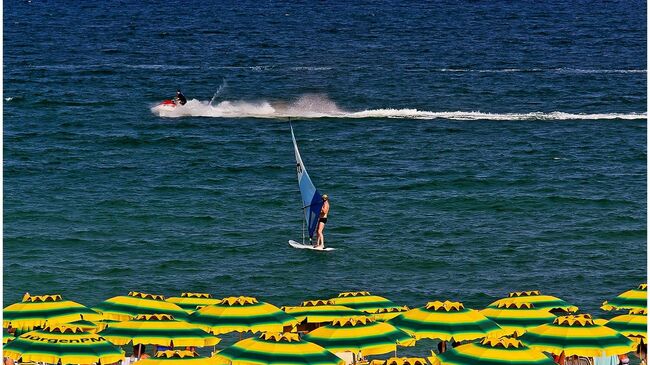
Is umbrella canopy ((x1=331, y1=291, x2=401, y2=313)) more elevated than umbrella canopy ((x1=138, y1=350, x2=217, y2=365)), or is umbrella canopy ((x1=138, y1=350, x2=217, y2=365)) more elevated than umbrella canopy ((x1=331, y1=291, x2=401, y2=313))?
umbrella canopy ((x1=331, y1=291, x2=401, y2=313))

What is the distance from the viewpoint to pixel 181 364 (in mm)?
26078

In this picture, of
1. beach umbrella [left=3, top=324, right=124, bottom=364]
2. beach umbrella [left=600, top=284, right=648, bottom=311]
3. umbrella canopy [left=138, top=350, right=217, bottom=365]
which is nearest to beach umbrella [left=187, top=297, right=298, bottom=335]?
beach umbrella [left=3, top=324, right=124, bottom=364]

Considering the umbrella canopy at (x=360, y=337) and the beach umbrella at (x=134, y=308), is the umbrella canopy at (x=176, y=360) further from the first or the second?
the beach umbrella at (x=134, y=308)

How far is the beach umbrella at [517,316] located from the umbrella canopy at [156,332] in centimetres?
621

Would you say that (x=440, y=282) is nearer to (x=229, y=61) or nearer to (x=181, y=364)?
(x=181, y=364)

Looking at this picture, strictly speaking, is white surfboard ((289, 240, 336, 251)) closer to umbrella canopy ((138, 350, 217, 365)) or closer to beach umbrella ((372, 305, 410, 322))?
beach umbrella ((372, 305, 410, 322))

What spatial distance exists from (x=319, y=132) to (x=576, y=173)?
20.0 metres

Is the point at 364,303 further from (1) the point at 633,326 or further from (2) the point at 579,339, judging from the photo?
(2) the point at 579,339

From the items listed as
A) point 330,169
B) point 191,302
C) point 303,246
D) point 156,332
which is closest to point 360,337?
point 156,332

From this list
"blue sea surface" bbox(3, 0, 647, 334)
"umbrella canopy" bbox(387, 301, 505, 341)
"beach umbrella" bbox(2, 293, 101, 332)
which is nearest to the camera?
"umbrella canopy" bbox(387, 301, 505, 341)

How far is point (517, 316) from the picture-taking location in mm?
31453

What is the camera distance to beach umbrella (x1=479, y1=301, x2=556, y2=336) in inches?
1222

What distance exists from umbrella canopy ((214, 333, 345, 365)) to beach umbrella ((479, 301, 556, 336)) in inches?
204

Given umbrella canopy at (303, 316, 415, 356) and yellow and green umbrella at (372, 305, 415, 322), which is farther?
yellow and green umbrella at (372, 305, 415, 322)
